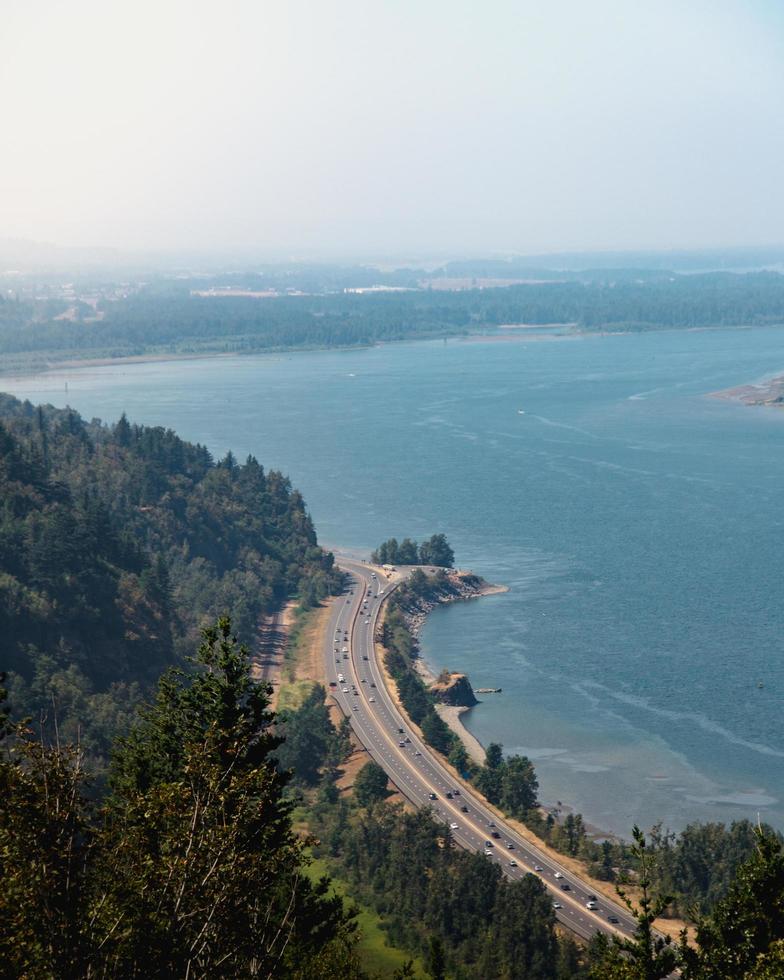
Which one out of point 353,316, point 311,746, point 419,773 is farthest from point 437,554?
point 353,316

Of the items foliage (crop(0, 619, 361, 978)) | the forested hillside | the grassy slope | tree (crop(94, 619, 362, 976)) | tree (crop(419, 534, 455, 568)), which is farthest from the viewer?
tree (crop(419, 534, 455, 568))

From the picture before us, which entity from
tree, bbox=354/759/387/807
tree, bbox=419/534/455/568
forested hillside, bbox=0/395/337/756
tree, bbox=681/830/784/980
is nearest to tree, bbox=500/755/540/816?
tree, bbox=354/759/387/807

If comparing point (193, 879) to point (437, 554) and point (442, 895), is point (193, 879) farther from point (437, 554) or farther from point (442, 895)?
point (437, 554)

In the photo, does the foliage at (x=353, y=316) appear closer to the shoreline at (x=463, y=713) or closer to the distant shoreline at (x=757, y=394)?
the distant shoreline at (x=757, y=394)

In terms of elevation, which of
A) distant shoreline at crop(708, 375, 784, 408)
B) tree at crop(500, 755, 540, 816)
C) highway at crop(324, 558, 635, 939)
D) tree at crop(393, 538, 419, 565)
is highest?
distant shoreline at crop(708, 375, 784, 408)

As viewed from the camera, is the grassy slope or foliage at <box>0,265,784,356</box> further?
foliage at <box>0,265,784,356</box>

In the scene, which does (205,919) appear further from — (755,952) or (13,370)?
(13,370)

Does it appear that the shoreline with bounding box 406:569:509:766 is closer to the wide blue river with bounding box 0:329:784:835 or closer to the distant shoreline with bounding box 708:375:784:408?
the wide blue river with bounding box 0:329:784:835
